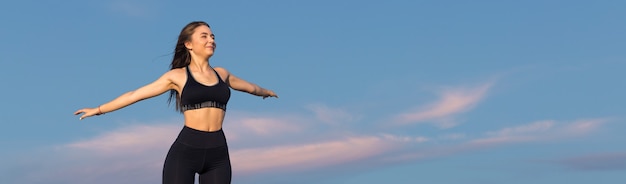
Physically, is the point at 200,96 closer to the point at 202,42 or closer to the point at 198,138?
the point at 198,138

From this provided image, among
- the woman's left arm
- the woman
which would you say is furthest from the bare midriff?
the woman's left arm

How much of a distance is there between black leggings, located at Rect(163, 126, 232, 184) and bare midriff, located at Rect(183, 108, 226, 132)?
0.06 m

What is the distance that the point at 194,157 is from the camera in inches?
518

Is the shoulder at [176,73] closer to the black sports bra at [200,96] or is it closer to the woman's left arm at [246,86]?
the black sports bra at [200,96]

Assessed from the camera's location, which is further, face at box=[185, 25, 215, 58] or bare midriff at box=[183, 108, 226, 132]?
face at box=[185, 25, 215, 58]

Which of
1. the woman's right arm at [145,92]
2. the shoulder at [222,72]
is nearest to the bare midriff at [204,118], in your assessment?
the woman's right arm at [145,92]

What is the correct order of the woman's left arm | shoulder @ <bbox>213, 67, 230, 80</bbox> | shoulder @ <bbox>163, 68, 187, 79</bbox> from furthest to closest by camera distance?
the woman's left arm, shoulder @ <bbox>213, 67, 230, 80</bbox>, shoulder @ <bbox>163, 68, 187, 79</bbox>

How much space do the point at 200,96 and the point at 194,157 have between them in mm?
817

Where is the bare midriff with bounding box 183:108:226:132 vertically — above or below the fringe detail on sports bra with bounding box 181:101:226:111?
below

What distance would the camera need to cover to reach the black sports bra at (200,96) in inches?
515

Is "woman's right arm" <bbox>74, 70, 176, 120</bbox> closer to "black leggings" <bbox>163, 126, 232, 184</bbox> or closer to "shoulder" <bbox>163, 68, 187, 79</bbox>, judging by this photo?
"shoulder" <bbox>163, 68, 187, 79</bbox>

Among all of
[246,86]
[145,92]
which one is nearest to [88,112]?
[145,92]

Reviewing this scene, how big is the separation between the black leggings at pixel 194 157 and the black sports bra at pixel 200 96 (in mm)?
334

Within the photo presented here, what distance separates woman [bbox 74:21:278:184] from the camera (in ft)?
43.0
